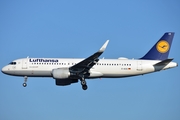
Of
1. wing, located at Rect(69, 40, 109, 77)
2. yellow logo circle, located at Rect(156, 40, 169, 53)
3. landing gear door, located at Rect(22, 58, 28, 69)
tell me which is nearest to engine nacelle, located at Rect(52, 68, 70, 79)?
wing, located at Rect(69, 40, 109, 77)

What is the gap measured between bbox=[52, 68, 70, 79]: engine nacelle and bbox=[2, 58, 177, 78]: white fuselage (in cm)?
205

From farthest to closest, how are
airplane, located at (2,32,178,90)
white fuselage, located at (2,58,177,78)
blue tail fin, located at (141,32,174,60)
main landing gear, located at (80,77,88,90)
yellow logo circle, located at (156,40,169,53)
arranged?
1. yellow logo circle, located at (156,40,169,53)
2. blue tail fin, located at (141,32,174,60)
3. white fuselage, located at (2,58,177,78)
4. airplane, located at (2,32,178,90)
5. main landing gear, located at (80,77,88,90)

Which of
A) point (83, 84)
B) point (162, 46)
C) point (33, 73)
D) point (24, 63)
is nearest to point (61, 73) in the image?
point (83, 84)

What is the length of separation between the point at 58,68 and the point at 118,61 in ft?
27.4

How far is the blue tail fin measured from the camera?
60.5m

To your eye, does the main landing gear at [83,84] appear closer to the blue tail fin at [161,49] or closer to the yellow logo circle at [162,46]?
the blue tail fin at [161,49]

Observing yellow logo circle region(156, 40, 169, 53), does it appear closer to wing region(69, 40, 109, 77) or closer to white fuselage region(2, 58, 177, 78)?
white fuselage region(2, 58, 177, 78)

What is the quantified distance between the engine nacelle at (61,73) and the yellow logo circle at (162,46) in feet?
46.3

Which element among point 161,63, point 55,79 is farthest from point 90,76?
point 161,63

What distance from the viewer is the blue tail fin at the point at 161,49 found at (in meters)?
60.5


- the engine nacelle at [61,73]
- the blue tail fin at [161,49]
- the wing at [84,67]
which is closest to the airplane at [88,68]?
the wing at [84,67]

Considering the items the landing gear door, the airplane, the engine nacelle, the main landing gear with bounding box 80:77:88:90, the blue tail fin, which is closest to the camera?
the engine nacelle

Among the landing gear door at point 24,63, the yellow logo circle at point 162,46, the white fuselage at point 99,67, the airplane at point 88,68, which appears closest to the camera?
the airplane at point 88,68

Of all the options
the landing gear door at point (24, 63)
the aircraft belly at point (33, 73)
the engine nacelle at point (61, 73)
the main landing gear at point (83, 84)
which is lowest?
the main landing gear at point (83, 84)
